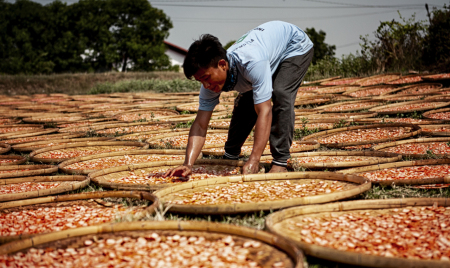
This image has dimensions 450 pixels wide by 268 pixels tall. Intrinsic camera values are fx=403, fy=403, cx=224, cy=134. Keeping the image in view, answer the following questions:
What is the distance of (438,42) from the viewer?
11.2 meters

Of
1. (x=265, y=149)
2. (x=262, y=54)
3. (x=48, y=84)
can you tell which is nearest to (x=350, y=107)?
(x=265, y=149)

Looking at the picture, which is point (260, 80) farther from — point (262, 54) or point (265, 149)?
point (265, 149)

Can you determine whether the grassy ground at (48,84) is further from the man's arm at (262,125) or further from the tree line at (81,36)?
the tree line at (81,36)

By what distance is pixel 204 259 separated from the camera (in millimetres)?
1450

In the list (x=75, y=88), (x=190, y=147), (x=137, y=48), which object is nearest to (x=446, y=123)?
(x=190, y=147)

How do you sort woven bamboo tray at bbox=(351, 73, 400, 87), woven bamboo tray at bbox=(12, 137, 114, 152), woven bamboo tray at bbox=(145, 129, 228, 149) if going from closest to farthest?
woven bamboo tray at bbox=(145, 129, 228, 149) < woven bamboo tray at bbox=(12, 137, 114, 152) < woven bamboo tray at bbox=(351, 73, 400, 87)

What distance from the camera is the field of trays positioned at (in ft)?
4.82

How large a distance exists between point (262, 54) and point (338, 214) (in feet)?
3.52

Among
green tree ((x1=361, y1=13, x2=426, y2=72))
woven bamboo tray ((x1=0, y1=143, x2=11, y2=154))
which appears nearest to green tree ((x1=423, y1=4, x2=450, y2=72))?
green tree ((x1=361, y1=13, x2=426, y2=72))

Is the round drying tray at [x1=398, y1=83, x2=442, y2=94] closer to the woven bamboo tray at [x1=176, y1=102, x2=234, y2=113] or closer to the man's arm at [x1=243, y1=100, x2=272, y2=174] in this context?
the woven bamboo tray at [x1=176, y1=102, x2=234, y2=113]

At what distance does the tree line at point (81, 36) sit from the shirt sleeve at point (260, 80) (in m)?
33.1

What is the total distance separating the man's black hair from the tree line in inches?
Answer: 1302

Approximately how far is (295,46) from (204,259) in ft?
5.86

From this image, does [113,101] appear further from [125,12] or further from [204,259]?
[125,12]
